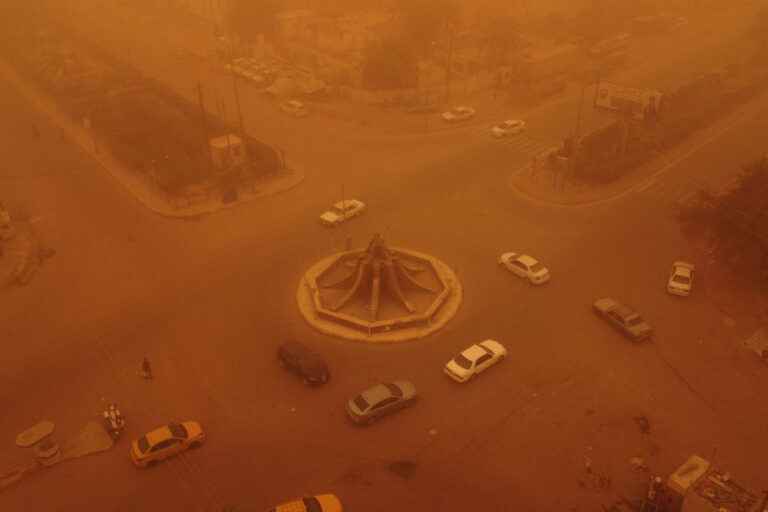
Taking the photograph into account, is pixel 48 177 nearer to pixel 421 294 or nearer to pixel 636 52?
pixel 421 294

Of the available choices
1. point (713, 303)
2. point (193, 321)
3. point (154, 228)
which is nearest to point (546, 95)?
point (713, 303)

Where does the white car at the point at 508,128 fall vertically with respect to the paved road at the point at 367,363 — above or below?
above

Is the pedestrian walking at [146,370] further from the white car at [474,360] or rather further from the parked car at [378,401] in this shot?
the white car at [474,360]

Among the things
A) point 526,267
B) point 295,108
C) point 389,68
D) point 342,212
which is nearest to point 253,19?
point 389,68

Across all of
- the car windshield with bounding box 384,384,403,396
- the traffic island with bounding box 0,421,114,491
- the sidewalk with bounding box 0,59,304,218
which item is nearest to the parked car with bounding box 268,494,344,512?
the car windshield with bounding box 384,384,403,396

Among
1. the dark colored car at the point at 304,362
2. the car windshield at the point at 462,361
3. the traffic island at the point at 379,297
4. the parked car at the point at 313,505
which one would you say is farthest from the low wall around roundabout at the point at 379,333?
the parked car at the point at 313,505

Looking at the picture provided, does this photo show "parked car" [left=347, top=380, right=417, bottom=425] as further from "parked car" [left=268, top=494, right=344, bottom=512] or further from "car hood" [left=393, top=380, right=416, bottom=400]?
"parked car" [left=268, top=494, right=344, bottom=512]
